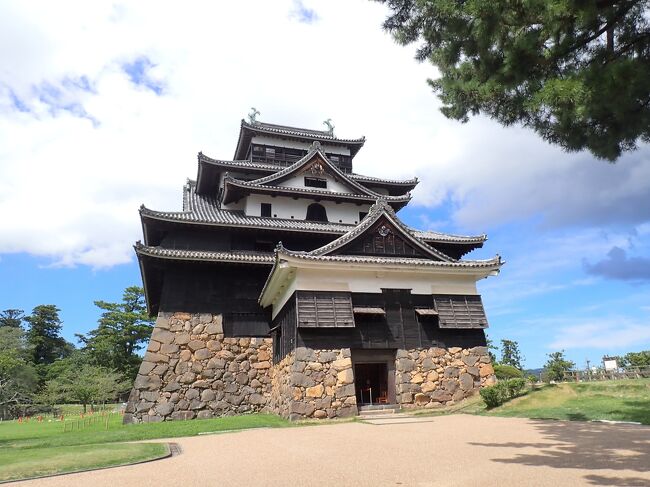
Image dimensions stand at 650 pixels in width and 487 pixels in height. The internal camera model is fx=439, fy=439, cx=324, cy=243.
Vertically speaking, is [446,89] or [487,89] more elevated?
[446,89]

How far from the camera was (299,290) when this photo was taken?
49.4ft

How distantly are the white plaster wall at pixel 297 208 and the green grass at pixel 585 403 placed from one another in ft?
43.2

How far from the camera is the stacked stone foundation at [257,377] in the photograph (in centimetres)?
1441

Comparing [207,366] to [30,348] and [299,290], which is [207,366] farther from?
[30,348]

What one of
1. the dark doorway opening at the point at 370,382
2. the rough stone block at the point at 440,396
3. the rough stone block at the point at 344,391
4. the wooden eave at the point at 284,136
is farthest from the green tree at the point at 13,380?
the rough stone block at the point at 440,396

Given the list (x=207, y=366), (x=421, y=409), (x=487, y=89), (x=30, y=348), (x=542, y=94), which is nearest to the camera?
(x=542, y=94)

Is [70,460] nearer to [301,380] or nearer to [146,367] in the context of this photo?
[301,380]

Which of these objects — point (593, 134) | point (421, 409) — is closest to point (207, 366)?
point (421, 409)

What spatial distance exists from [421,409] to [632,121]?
11.5 meters

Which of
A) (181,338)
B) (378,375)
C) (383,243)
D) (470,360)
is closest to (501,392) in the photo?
(470,360)

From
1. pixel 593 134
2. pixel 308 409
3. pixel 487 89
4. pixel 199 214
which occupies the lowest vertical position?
pixel 308 409

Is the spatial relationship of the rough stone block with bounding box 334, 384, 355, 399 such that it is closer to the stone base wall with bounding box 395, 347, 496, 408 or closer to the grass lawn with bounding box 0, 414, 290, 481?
the stone base wall with bounding box 395, 347, 496, 408

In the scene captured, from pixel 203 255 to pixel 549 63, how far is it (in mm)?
15015

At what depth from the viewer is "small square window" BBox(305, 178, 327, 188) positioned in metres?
24.8
